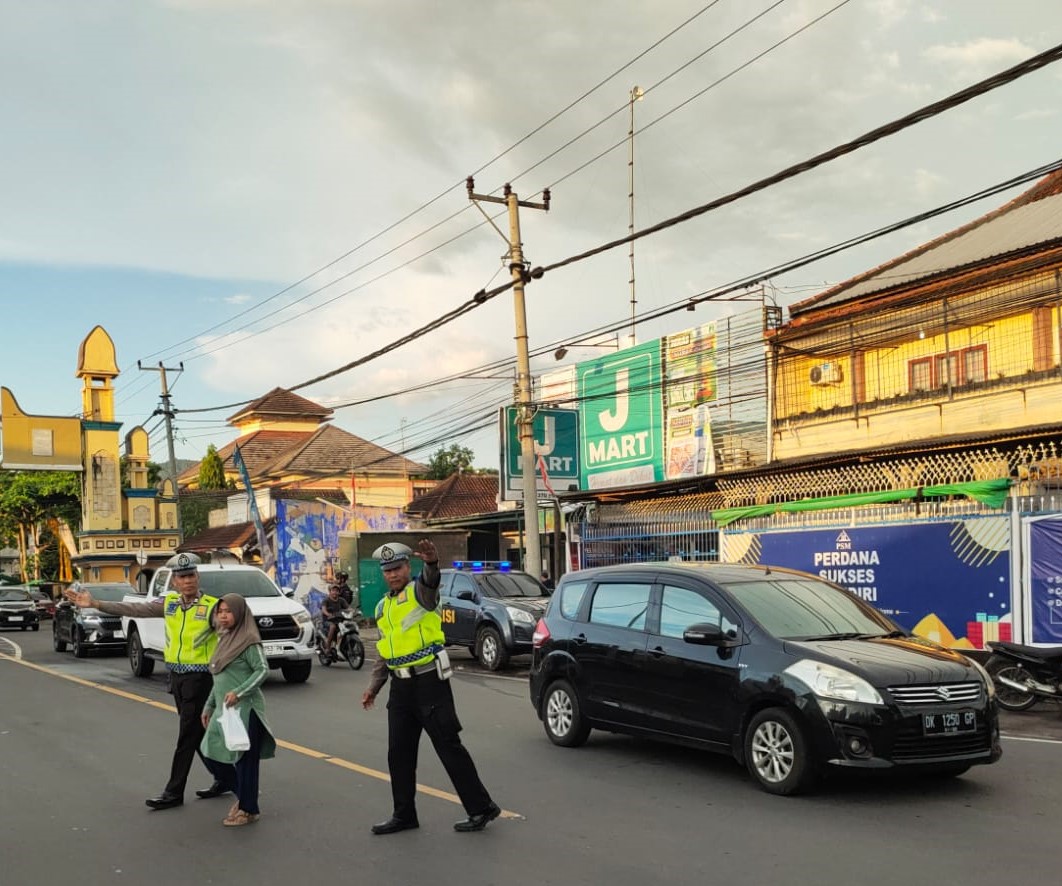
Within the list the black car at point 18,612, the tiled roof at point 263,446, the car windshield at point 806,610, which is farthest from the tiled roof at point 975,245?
the tiled roof at point 263,446

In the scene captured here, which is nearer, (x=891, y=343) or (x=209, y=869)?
(x=209, y=869)

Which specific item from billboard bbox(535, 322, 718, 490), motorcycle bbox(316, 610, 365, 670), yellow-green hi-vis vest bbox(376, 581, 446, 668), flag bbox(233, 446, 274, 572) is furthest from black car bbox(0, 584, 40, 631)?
yellow-green hi-vis vest bbox(376, 581, 446, 668)

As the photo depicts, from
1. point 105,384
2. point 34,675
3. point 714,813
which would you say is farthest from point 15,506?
point 714,813

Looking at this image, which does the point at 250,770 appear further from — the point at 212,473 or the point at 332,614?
the point at 212,473

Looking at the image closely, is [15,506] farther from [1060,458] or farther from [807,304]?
[1060,458]

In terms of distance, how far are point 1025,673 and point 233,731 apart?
9.03 metres

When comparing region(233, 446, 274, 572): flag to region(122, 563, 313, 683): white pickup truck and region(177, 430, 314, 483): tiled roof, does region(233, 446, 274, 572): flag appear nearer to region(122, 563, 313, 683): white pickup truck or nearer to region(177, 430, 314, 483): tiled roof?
region(122, 563, 313, 683): white pickup truck

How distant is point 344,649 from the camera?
1841cm

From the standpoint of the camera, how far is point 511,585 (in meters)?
19.7

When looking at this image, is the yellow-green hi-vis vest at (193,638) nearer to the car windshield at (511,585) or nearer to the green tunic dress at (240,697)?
the green tunic dress at (240,697)

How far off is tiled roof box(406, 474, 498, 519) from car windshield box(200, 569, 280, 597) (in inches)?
1112

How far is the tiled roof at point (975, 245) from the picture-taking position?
20984 millimetres

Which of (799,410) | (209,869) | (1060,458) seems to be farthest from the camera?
(799,410)

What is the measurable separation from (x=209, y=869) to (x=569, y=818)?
231cm
